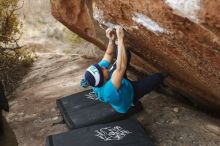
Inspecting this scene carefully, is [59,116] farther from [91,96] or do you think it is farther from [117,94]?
[117,94]

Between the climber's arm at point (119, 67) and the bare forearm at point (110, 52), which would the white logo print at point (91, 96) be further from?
the climber's arm at point (119, 67)

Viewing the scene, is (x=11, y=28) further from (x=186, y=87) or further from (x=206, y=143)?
(x=206, y=143)

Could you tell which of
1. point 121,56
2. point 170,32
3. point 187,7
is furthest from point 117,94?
point 187,7

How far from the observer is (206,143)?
193 inches

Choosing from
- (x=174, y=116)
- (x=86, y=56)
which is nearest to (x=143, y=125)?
(x=174, y=116)

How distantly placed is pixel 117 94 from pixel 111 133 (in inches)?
19.5

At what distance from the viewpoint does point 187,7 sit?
3549 millimetres

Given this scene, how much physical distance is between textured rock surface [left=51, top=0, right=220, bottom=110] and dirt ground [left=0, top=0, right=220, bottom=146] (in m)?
0.45

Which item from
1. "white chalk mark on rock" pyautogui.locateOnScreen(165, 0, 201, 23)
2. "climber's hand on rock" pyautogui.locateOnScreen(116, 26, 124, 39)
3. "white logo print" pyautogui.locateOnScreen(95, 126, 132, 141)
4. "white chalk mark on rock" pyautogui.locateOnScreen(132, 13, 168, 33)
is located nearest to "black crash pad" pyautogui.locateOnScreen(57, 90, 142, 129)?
"white logo print" pyautogui.locateOnScreen(95, 126, 132, 141)

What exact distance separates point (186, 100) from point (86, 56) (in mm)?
3135

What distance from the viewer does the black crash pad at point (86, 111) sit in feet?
17.8

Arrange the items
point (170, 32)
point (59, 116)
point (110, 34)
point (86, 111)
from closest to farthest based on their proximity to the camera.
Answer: point (170, 32) < point (110, 34) < point (86, 111) < point (59, 116)

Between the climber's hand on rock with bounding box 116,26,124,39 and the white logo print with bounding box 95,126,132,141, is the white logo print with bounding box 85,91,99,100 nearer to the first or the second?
the white logo print with bounding box 95,126,132,141

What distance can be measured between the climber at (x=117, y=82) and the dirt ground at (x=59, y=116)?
0.49 meters
